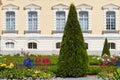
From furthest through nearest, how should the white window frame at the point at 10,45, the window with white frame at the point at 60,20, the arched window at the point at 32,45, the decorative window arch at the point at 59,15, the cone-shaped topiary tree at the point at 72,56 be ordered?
the window with white frame at the point at 60,20, the decorative window arch at the point at 59,15, the arched window at the point at 32,45, the white window frame at the point at 10,45, the cone-shaped topiary tree at the point at 72,56

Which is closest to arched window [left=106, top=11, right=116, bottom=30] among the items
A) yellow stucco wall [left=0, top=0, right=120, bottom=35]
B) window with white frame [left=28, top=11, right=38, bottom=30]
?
yellow stucco wall [left=0, top=0, right=120, bottom=35]

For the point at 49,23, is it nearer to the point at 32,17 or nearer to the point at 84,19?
the point at 32,17

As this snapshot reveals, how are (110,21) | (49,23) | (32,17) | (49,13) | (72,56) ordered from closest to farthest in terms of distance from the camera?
(72,56)
(49,23)
(49,13)
(110,21)
(32,17)

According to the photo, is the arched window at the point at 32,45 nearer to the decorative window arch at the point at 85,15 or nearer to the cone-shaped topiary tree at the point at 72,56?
the decorative window arch at the point at 85,15

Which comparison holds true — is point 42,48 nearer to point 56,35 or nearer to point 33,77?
point 56,35

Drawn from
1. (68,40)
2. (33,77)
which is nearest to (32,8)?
(68,40)

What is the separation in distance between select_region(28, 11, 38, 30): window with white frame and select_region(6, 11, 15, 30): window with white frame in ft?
3.85

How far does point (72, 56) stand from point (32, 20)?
18.6 m

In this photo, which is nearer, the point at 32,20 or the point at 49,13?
the point at 49,13

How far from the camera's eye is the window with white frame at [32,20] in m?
34.5

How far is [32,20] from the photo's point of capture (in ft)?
114

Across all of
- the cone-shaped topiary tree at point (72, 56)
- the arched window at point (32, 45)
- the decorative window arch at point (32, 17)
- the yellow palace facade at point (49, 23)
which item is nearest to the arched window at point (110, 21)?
the yellow palace facade at point (49, 23)

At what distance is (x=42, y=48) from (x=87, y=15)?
13.5 feet

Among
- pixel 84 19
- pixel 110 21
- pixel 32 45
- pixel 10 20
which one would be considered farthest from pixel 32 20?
pixel 110 21
